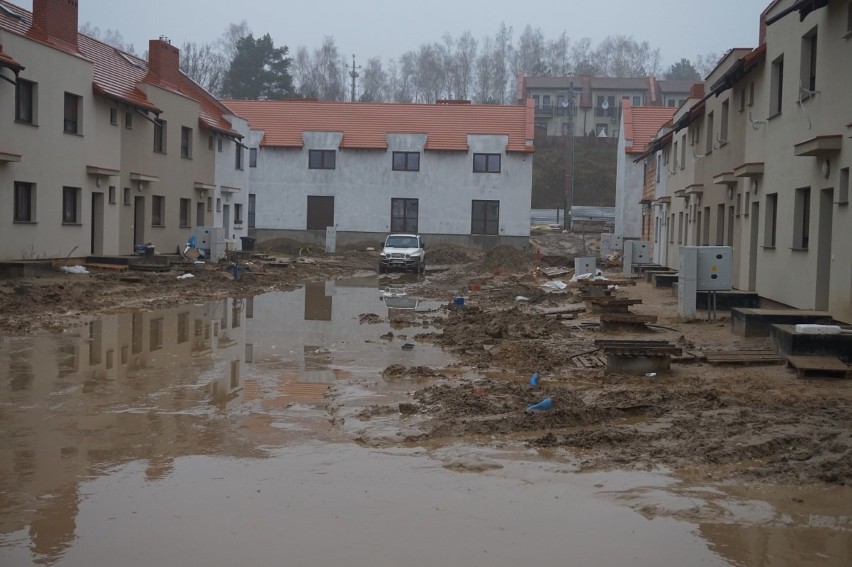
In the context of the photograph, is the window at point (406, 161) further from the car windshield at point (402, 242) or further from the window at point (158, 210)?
the window at point (158, 210)

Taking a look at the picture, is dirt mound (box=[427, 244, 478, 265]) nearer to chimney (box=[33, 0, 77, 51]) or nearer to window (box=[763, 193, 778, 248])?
chimney (box=[33, 0, 77, 51])

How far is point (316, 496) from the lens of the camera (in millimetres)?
6863

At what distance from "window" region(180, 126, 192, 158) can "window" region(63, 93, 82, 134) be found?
28.6 feet

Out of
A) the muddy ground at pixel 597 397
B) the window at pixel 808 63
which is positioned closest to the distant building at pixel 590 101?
the muddy ground at pixel 597 397

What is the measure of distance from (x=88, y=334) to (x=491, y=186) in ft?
129

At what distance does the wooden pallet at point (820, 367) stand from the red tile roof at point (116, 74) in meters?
22.3

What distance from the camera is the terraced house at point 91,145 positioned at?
2497 cm

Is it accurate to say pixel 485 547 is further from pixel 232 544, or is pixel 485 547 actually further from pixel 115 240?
pixel 115 240

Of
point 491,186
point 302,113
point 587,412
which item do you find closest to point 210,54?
point 302,113

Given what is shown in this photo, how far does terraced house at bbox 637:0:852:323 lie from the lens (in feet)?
48.0

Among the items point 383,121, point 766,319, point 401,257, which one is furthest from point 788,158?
point 383,121

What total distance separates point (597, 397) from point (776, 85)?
12.5m

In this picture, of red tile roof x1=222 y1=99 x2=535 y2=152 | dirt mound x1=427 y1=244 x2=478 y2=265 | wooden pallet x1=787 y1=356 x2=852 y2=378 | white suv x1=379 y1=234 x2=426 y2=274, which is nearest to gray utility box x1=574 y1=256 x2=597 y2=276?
white suv x1=379 y1=234 x2=426 y2=274

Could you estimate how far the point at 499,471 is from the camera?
24.8 ft
